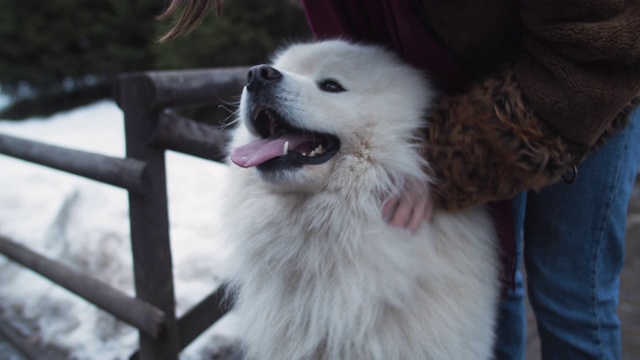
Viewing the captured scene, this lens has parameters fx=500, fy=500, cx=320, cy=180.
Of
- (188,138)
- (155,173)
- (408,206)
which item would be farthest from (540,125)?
(155,173)

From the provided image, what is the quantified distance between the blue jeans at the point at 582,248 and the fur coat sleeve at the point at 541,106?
0.16 m

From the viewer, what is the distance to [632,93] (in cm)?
104

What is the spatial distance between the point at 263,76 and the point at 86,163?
A: 146 cm

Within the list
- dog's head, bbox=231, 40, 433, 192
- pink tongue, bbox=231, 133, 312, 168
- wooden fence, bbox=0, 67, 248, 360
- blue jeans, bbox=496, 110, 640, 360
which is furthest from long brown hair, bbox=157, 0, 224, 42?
blue jeans, bbox=496, 110, 640, 360

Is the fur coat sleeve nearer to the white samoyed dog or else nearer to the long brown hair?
the white samoyed dog

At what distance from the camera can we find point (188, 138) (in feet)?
6.78

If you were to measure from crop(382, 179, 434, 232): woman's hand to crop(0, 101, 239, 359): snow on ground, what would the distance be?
1067 millimetres

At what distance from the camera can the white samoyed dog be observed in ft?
4.00

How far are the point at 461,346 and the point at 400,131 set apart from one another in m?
0.56

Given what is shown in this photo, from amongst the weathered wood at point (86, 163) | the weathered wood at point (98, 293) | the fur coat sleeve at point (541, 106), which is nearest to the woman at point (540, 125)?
the fur coat sleeve at point (541, 106)

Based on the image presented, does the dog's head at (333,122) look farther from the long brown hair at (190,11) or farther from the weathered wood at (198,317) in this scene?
the weathered wood at (198,317)

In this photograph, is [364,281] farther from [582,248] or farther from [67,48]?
[67,48]

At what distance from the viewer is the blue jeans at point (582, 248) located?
4.31ft

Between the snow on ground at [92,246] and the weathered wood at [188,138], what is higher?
the weathered wood at [188,138]
